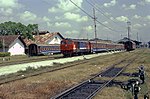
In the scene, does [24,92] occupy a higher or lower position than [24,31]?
lower

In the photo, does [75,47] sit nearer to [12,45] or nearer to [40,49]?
[40,49]

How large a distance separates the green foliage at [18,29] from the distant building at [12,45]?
8523mm

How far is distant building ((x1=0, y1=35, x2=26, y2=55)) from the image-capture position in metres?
72.8

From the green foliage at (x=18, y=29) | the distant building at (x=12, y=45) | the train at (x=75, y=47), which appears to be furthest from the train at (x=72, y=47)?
the green foliage at (x=18, y=29)

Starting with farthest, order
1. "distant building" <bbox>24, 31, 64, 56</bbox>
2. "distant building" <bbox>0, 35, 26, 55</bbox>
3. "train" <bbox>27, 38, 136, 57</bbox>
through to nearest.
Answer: "distant building" <bbox>0, 35, 26, 55</bbox> → "distant building" <bbox>24, 31, 64, 56</bbox> → "train" <bbox>27, 38, 136, 57</bbox>

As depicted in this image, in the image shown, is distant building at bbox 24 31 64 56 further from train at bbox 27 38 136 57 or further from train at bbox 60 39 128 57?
train at bbox 60 39 128 57

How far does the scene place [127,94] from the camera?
39.4 ft

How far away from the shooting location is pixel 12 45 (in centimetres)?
7438

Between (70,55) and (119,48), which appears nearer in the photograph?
(70,55)

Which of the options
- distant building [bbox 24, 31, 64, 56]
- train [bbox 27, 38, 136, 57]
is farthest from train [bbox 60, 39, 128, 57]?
distant building [bbox 24, 31, 64, 56]

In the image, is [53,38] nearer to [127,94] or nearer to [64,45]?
[64,45]

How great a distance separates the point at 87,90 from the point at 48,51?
54.2 meters

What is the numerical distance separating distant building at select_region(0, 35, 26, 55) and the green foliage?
8.52 metres

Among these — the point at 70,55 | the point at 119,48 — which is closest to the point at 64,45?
the point at 70,55
